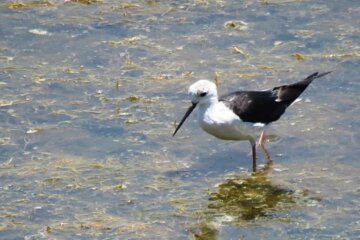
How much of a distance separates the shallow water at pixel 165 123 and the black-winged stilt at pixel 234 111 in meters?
0.29

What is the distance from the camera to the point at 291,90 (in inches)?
422

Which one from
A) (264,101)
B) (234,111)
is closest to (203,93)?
(234,111)

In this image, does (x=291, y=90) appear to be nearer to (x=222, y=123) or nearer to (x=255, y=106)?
(x=255, y=106)

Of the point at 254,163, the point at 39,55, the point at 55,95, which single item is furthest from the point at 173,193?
the point at 39,55

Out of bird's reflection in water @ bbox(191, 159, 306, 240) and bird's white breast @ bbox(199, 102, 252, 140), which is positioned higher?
bird's white breast @ bbox(199, 102, 252, 140)

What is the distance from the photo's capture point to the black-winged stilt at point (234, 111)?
10.2m

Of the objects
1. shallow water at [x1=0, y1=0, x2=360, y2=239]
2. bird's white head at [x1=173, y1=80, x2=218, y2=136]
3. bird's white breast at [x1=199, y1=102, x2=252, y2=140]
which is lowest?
shallow water at [x1=0, y1=0, x2=360, y2=239]

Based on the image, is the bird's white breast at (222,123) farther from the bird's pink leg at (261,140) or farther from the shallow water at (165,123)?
the shallow water at (165,123)

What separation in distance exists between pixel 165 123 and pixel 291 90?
50.8 inches

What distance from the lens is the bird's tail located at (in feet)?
34.9

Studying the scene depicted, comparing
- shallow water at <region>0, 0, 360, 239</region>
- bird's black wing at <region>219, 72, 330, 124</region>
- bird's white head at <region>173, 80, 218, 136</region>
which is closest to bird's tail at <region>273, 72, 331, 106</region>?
bird's black wing at <region>219, 72, 330, 124</region>

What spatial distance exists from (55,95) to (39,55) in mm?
1081

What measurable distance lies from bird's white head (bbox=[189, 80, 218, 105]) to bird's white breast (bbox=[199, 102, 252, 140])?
50mm

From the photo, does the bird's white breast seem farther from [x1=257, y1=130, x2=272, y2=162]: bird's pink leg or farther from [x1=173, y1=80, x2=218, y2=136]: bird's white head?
[x1=257, y1=130, x2=272, y2=162]: bird's pink leg
